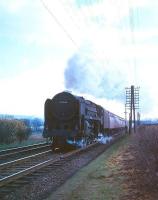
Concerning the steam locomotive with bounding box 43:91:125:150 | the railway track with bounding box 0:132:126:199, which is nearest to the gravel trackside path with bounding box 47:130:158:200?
the railway track with bounding box 0:132:126:199

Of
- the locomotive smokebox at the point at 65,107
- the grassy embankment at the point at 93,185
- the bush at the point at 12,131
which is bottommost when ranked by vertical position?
the grassy embankment at the point at 93,185

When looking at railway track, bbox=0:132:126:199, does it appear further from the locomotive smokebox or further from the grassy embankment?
the locomotive smokebox

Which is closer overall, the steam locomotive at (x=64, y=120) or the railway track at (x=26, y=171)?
the railway track at (x=26, y=171)

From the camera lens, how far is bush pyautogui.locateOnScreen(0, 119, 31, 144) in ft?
125

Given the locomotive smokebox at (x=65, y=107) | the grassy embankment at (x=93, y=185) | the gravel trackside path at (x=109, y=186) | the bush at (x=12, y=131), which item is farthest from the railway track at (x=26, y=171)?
the bush at (x=12, y=131)

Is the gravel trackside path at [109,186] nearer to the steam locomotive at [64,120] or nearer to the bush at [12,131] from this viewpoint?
the steam locomotive at [64,120]

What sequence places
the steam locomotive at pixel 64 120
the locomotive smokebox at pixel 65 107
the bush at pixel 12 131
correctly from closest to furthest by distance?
the steam locomotive at pixel 64 120 < the locomotive smokebox at pixel 65 107 < the bush at pixel 12 131

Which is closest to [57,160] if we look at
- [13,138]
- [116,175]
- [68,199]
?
[116,175]

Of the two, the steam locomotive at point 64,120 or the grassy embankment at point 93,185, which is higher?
the steam locomotive at point 64,120

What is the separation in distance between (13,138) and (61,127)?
12.9 m

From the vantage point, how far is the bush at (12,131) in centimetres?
3819

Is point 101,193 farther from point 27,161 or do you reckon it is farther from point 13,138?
point 13,138

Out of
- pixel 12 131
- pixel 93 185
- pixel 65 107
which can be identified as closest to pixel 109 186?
pixel 93 185

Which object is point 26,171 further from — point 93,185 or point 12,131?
point 12,131
